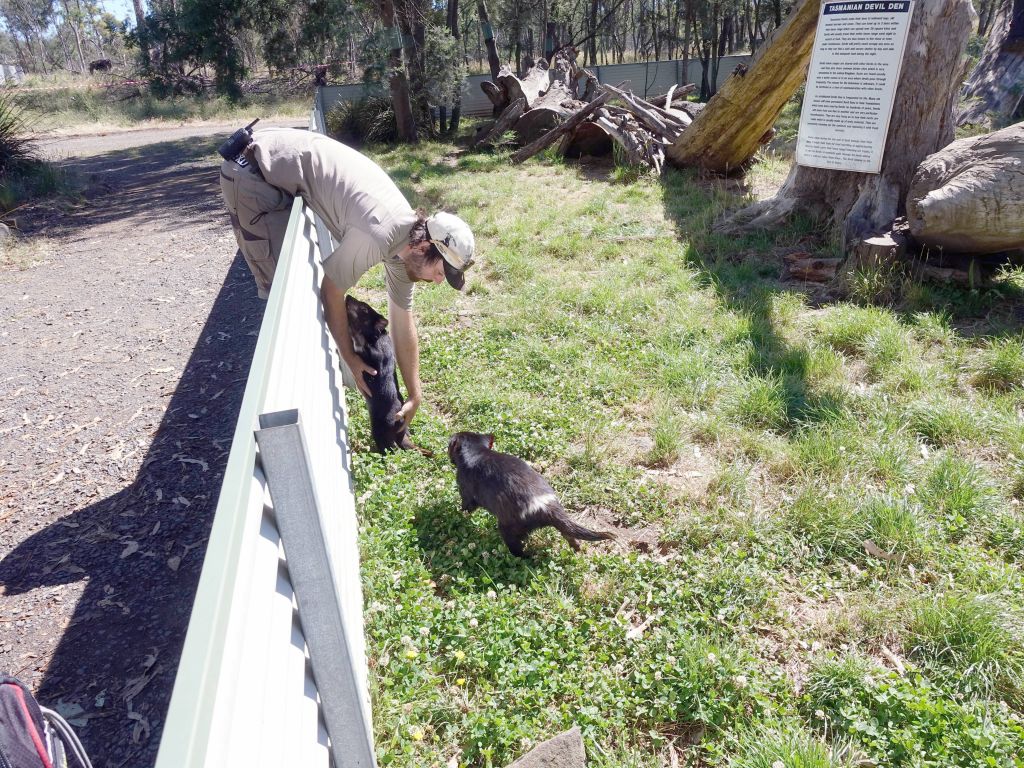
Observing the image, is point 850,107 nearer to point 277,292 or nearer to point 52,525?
point 277,292

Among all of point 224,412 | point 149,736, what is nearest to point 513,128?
point 224,412

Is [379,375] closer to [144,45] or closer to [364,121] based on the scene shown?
[144,45]

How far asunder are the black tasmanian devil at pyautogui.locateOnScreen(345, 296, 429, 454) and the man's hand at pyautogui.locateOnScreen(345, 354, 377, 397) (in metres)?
0.03

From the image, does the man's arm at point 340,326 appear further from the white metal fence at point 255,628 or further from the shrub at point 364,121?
the shrub at point 364,121

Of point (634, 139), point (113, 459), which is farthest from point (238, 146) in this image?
point (634, 139)

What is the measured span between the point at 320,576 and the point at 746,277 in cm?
584

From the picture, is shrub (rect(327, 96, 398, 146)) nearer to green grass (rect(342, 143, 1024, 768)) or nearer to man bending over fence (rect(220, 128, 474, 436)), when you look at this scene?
green grass (rect(342, 143, 1024, 768))

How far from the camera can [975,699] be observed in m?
2.49

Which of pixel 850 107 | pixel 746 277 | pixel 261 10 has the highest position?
pixel 261 10

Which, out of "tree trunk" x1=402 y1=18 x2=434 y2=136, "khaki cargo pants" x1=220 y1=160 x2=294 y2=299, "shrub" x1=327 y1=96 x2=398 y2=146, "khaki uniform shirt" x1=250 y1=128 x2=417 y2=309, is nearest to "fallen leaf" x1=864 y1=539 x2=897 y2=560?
"khaki uniform shirt" x1=250 y1=128 x2=417 y2=309

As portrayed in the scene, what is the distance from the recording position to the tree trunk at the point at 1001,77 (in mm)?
10258

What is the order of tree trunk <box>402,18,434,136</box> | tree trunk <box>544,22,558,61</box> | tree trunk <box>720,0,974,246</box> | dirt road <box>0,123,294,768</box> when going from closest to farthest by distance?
dirt road <box>0,123,294,768</box>
tree trunk <box>720,0,974,246</box>
tree trunk <box>402,18,434,136</box>
tree trunk <box>544,22,558,61</box>

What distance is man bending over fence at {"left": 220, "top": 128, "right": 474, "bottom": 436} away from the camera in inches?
141

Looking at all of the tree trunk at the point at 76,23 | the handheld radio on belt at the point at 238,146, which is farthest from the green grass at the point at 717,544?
the tree trunk at the point at 76,23
